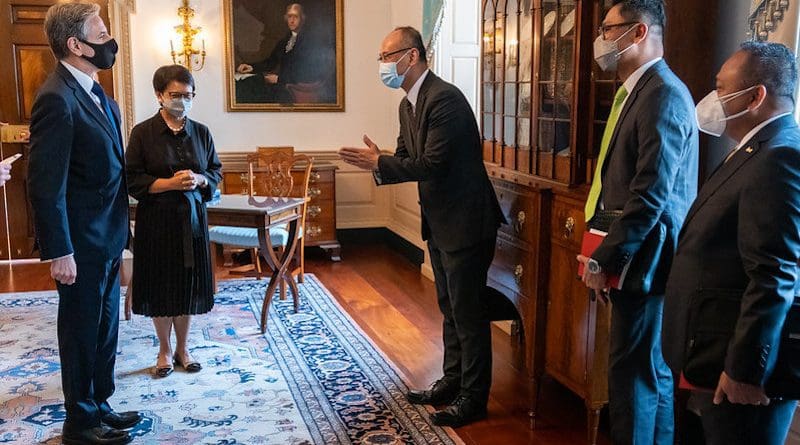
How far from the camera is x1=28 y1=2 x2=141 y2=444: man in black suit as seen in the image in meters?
2.62

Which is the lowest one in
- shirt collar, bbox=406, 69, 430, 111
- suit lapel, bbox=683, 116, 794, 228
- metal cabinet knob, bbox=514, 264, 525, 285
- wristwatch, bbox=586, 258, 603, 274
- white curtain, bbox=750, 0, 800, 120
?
metal cabinet knob, bbox=514, 264, 525, 285

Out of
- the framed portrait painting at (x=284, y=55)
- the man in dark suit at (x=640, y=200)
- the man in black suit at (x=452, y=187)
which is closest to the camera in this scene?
the man in dark suit at (x=640, y=200)

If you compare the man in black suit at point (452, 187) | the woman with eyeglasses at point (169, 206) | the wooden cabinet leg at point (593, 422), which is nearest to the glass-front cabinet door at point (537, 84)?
the man in black suit at point (452, 187)

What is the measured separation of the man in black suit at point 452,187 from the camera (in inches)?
120

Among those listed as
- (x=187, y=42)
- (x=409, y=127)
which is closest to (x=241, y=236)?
(x=409, y=127)

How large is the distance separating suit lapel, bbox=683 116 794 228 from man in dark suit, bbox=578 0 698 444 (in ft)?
0.98

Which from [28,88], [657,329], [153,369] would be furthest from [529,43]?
[28,88]

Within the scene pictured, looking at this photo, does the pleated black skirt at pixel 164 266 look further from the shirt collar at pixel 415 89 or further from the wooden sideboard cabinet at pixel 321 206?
the wooden sideboard cabinet at pixel 321 206

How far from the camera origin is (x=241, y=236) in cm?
475

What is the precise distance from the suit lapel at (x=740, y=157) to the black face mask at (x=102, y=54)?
2.23 metres

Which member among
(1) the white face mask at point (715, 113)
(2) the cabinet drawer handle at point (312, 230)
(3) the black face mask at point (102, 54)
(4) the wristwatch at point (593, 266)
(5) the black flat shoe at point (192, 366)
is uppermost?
(3) the black face mask at point (102, 54)

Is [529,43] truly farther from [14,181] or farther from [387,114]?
[14,181]

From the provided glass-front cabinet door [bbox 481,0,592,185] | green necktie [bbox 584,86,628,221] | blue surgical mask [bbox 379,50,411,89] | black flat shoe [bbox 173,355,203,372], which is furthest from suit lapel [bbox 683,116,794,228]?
black flat shoe [bbox 173,355,203,372]

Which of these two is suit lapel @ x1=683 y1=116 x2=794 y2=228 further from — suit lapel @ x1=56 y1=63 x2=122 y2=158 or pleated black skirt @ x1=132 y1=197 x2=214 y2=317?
pleated black skirt @ x1=132 y1=197 x2=214 y2=317
